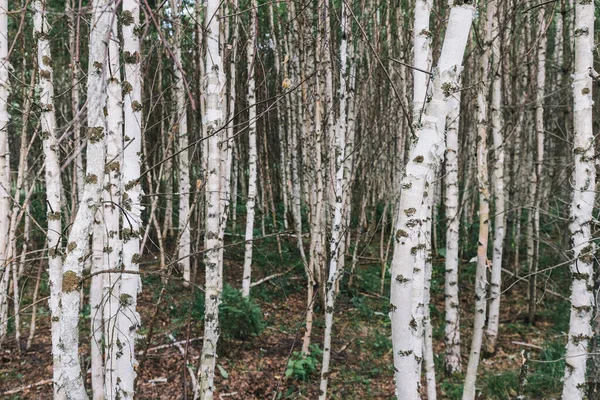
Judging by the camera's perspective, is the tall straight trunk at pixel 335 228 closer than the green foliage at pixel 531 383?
Yes

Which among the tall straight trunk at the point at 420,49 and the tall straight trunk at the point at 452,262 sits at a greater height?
the tall straight trunk at the point at 420,49

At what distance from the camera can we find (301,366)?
16.9 ft

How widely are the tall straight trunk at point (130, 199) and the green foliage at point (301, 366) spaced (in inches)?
114

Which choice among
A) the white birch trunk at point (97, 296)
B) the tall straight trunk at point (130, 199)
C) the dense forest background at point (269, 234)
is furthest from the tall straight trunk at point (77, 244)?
the white birch trunk at point (97, 296)

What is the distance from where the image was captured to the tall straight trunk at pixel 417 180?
1.82 metres

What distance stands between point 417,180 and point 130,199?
169 cm

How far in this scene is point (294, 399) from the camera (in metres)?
4.82

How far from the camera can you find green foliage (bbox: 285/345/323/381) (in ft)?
16.8

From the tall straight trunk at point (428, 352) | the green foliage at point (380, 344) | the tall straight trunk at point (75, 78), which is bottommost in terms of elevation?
the green foliage at point (380, 344)

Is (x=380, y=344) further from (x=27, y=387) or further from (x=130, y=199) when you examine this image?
(x=130, y=199)

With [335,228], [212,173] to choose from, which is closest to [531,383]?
[335,228]

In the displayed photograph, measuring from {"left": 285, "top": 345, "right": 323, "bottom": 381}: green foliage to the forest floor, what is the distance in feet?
0.04

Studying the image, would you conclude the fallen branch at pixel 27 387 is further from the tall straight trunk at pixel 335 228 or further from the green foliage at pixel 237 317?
the tall straight trunk at pixel 335 228

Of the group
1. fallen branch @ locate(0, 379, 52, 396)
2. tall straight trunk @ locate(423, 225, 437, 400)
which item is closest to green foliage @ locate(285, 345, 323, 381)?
tall straight trunk @ locate(423, 225, 437, 400)
